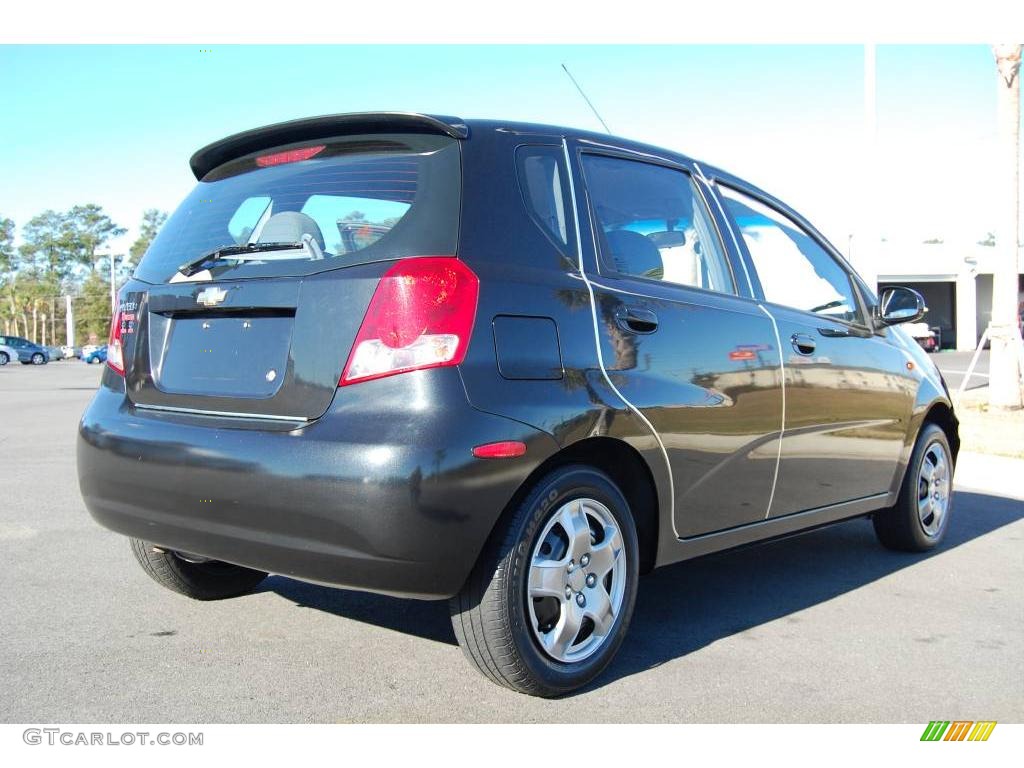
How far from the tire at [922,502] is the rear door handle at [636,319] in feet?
8.38

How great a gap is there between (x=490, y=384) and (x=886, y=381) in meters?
2.88

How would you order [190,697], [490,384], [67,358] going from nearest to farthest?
[490,384] → [190,697] → [67,358]

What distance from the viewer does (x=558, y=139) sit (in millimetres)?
3682

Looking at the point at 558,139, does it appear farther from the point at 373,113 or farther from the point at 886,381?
the point at 886,381

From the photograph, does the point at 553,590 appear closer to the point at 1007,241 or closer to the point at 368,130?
the point at 368,130

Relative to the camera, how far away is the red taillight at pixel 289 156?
11.8 feet

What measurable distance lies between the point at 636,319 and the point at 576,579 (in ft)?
3.05

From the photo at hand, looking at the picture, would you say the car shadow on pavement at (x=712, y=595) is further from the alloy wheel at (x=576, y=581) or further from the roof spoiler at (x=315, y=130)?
the roof spoiler at (x=315, y=130)

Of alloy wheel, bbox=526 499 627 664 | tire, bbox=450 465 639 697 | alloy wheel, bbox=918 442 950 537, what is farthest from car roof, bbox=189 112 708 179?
alloy wheel, bbox=918 442 950 537

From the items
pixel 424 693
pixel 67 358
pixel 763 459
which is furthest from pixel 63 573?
pixel 67 358

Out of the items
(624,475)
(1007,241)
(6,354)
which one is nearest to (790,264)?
(624,475)

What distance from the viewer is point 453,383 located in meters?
2.95

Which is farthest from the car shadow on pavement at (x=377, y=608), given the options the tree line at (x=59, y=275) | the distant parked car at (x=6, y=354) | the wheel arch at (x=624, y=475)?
the tree line at (x=59, y=275)

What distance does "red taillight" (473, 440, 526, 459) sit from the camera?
2969 mm
